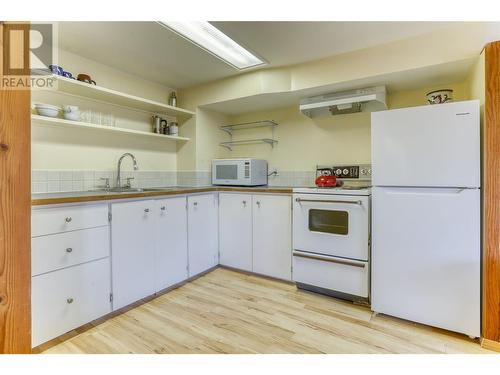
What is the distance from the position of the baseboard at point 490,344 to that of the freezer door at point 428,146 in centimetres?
95

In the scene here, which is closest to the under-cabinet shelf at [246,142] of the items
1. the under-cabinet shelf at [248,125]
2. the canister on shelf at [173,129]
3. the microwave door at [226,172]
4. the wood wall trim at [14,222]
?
the under-cabinet shelf at [248,125]

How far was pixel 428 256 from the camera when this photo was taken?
5.76ft

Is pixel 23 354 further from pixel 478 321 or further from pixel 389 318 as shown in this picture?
pixel 478 321

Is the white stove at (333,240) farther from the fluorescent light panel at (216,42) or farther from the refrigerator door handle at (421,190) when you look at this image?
the fluorescent light panel at (216,42)

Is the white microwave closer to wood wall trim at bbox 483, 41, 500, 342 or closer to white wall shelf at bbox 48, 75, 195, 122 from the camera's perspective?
white wall shelf at bbox 48, 75, 195, 122

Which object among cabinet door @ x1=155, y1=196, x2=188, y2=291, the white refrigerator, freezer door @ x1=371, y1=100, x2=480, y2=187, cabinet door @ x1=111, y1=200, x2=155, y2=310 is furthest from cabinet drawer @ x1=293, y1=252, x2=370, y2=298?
cabinet door @ x1=111, y1=200, x2=155, y2=310

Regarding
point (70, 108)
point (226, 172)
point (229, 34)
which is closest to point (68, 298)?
point (70, 108)

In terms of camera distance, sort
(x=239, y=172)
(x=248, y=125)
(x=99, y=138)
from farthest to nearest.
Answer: (x=248, y=125) → (x=239, y=172) → (x=99, y=138)

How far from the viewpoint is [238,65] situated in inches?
99.2

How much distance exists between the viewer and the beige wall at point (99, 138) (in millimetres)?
2135

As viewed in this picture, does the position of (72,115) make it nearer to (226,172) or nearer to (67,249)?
(67,249)

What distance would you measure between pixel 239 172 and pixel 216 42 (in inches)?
51.5

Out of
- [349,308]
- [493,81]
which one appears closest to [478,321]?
[349,308]

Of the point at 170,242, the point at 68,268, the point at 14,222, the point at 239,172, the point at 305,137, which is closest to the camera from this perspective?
the point at 14,222
